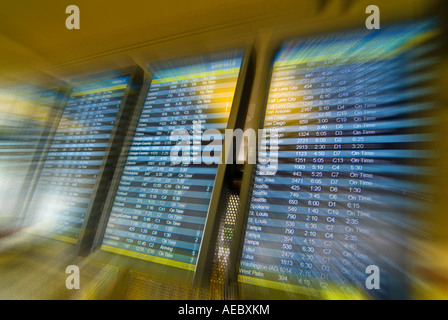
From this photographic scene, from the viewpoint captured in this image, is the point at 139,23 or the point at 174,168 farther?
the point at 139,23

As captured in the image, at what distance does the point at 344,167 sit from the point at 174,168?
28.2 inches

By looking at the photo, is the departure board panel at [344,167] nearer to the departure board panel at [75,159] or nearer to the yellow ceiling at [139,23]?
the yellow ceiling at [139,23]

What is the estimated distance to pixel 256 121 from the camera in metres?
1.04

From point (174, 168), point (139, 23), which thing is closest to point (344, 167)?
point (174, 168)

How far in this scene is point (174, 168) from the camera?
1156 mm

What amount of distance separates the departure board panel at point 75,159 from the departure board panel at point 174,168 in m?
0.21

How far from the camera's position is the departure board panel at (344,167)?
74cm

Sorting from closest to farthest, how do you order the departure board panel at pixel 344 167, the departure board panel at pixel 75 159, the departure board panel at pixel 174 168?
the departure board panel at pixel 344 167 → the departure board panel at pixel 174 168 → the departure board panel at pixel 75 159

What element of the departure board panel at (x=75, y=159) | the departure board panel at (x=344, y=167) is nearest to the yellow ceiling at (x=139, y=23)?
the departure board panel at (x=344, y=167)

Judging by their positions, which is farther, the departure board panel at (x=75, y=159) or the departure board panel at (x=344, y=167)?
the departure board panel at (x=75, y=159)

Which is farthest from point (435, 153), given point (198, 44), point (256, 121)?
point (198, 44)

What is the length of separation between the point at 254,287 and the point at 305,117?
0.66 meters

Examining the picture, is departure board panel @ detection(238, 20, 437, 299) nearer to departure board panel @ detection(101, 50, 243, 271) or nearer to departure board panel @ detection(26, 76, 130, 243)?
departure board panel @ detection(101, 50, 243, 271)

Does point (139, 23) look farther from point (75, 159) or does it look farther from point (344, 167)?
point (344, 167)
